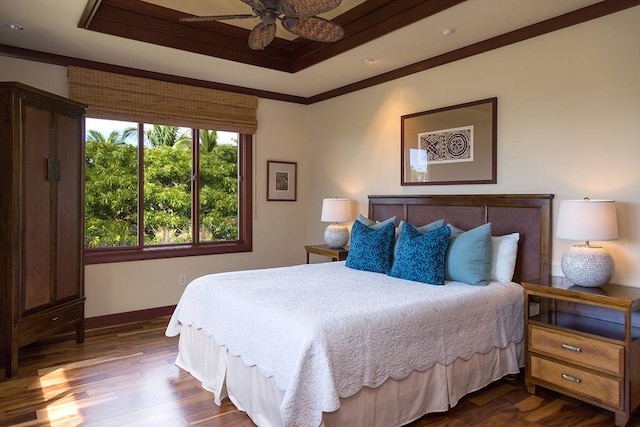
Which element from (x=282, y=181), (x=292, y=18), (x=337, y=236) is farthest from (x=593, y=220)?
(x=282, y=181)

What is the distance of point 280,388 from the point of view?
2.05 meters

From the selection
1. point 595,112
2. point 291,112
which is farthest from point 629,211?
point 291,112

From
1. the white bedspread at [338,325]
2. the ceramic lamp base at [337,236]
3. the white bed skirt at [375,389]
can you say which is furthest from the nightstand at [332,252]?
the white bed skirt at [375,389]

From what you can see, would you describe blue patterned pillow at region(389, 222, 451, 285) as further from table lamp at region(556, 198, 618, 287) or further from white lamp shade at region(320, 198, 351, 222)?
white lamp shade at region(320, 198, 351, 222)

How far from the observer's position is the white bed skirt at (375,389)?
212 cm

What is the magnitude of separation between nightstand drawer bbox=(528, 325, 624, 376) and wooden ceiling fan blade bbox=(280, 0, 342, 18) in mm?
2255

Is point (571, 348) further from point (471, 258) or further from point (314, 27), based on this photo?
point (314, 27)

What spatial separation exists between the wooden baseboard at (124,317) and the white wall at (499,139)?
2.2 inches

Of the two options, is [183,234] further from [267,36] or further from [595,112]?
[595,112]

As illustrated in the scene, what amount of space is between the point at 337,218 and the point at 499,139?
1760 millimetres

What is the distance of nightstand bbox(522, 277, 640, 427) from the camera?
227 centimetres

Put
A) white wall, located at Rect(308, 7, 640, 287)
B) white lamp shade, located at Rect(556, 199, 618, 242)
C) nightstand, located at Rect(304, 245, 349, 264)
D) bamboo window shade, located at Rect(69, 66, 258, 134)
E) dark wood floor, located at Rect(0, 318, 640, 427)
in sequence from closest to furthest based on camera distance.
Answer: dark wood floor, located at Rect(0, 318, 640, 427) → white lamp shade, located at Rect(556, 199, 618, 242) → white wall, located at Rect(308, 7, 640, 287) → bamboo window shade, located at Rect(69, 66, 258, 134) → nightstand, located at Rect(304, 245, 349, 264)

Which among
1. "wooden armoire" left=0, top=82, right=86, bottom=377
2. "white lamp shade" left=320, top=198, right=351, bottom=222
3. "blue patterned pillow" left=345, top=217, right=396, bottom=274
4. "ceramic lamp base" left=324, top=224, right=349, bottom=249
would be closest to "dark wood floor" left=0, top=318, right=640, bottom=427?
"wooden armoire" left=0, top=82, right=86, bottom=377

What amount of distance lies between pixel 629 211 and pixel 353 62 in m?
2.50
